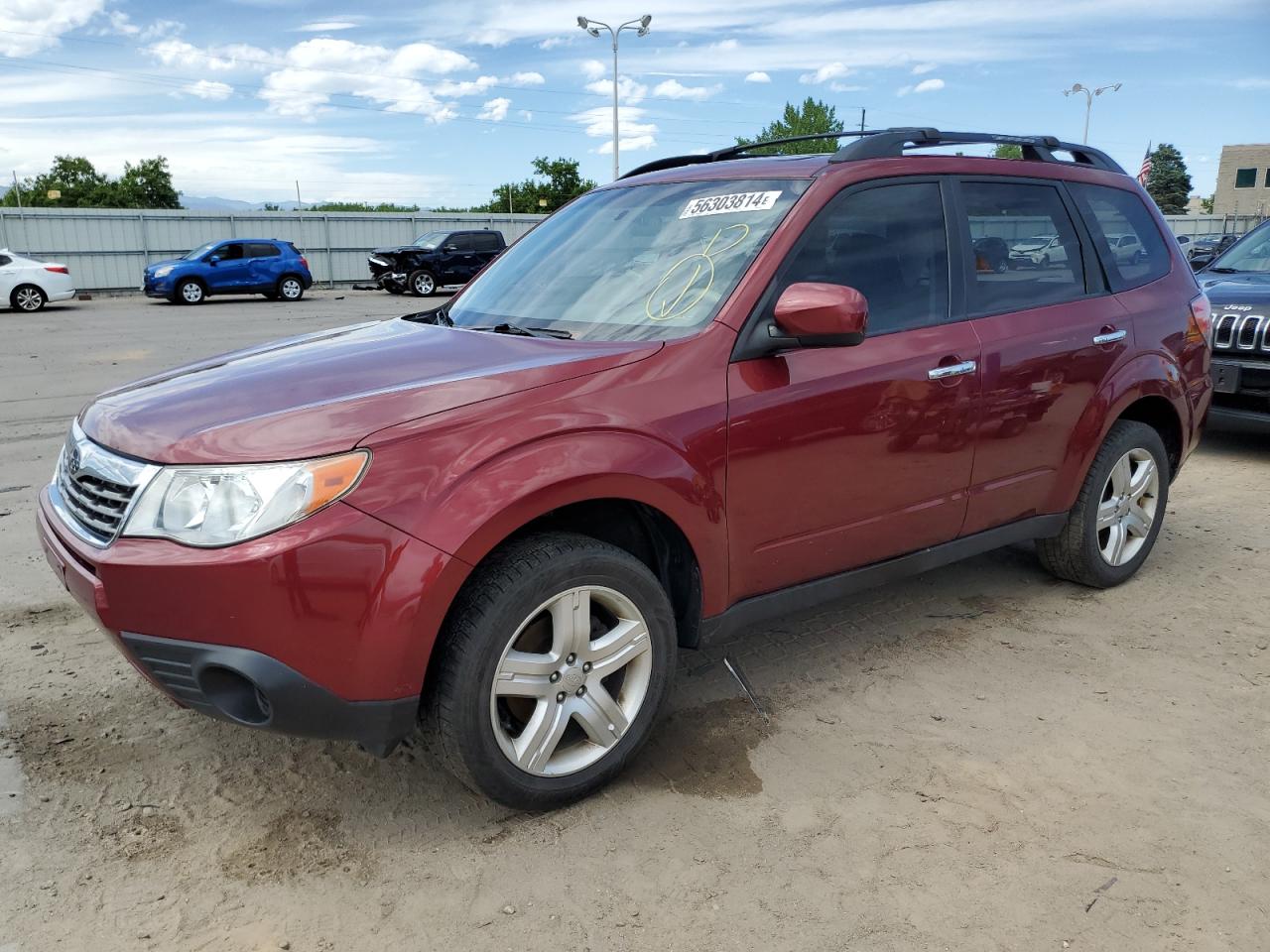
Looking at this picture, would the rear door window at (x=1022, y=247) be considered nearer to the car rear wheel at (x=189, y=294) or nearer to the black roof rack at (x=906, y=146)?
the black roof rack at (x=906, y=146)

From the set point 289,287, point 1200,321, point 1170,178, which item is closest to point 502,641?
point 1200,321

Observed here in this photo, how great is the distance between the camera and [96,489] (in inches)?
109

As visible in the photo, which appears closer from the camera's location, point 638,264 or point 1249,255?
point 638,264

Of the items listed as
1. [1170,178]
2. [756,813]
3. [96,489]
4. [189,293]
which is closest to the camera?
[96,489]

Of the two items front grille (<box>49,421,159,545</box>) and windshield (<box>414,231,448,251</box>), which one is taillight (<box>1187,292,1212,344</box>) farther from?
windshield (<box>414,231,448,251</box>)

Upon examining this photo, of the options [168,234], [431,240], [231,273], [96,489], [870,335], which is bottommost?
[96,489]

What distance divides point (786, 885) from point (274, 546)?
4.88 ft

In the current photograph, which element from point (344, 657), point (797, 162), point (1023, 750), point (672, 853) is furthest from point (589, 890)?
point (797, 162)

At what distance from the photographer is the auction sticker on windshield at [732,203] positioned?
3.46 meters

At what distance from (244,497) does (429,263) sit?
25359 mm

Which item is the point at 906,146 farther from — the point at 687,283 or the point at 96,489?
the point at 96,489

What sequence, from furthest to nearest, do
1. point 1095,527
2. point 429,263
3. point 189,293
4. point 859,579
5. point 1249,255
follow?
point 429,263 < point 189,293 < point 1249,255 < point 1095,527 < point 859,579

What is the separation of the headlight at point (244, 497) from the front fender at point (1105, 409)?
3.00 m

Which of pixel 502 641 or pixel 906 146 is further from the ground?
pixel 906 146
